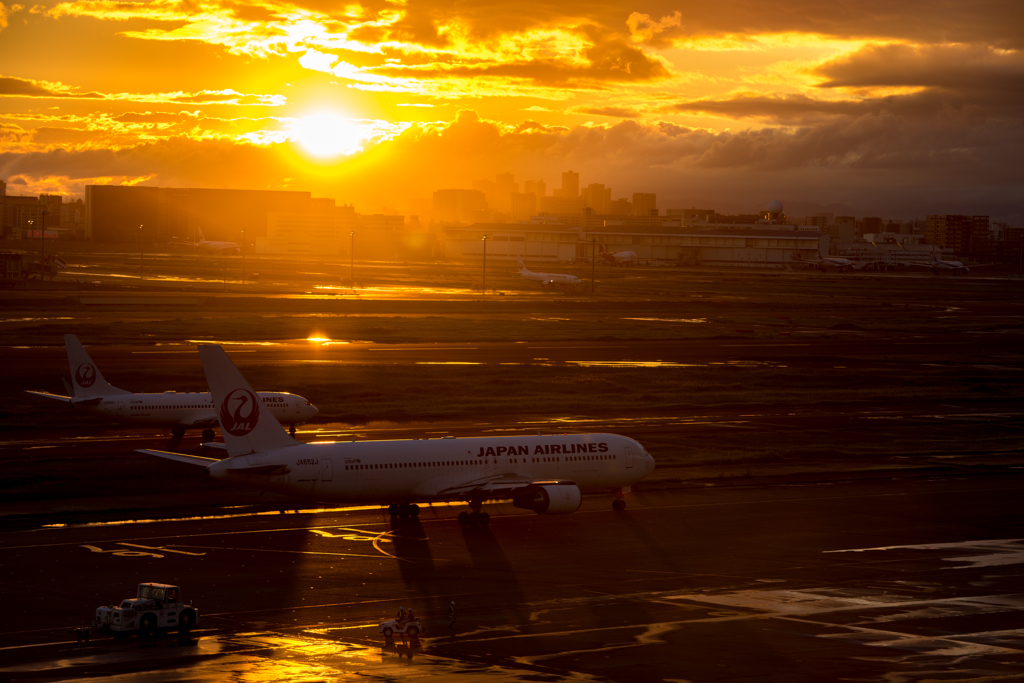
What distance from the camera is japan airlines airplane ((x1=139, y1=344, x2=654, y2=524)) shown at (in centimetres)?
5241

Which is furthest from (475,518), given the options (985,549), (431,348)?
(431,348)

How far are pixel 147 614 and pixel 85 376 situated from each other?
4596 centimetres

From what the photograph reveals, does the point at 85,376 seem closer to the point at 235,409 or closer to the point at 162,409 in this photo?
the point at 162,409

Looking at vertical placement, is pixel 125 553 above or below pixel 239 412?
below

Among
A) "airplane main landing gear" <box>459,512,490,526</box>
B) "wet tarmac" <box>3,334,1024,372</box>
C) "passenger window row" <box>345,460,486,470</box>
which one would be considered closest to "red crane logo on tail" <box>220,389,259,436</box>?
"passenger window row" <box>345,460,486,470</box>

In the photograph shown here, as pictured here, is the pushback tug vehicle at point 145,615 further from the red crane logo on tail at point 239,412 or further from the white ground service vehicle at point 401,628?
the red crane logo on tail at point 239,412

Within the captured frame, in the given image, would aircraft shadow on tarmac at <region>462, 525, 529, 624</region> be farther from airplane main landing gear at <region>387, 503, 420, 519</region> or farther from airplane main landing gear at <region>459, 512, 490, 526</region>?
airplane main landing gear at <region>387, 503, 420, 519</region>

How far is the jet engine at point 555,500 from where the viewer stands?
56094 millimetres

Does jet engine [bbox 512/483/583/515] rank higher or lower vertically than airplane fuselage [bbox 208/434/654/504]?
lower

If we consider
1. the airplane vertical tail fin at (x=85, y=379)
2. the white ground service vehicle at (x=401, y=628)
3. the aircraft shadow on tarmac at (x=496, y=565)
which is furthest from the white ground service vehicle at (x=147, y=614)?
the airplane vertical tail fin at (x=85, y=379)

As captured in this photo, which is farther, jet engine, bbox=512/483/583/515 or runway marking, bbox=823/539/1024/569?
jet engine, bbox=512/483/583/515

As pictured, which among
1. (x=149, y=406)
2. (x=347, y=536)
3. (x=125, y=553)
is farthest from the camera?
(x=149, y=406)

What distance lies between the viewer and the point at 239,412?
52.6m

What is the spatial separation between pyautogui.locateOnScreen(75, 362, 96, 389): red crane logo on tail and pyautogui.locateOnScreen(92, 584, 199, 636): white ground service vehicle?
44.3 meters
